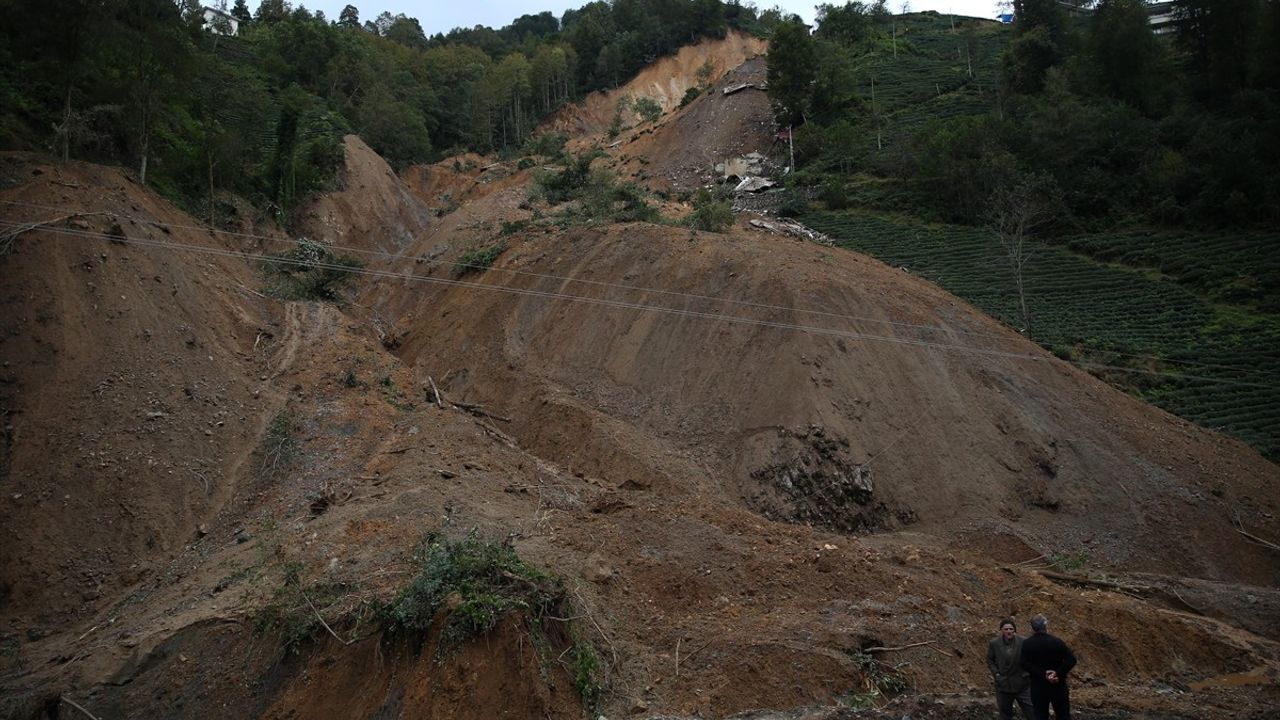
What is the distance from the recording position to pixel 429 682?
8320mm

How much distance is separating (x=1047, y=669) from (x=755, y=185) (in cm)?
3808

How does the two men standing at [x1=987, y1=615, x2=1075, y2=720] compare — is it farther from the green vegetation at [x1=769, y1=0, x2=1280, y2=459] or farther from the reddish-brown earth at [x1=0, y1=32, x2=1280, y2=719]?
the green vegetation at [x1=769, y1=0, x2=1280, y2=459]

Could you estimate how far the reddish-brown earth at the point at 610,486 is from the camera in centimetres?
930

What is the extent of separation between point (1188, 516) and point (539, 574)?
40.8 feet

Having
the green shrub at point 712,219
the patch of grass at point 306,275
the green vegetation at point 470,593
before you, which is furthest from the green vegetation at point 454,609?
the green shrub at point 712,219

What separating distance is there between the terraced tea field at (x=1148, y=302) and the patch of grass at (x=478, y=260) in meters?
16.1

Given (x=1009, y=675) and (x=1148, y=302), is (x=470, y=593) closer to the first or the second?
(x=1009, y=675)

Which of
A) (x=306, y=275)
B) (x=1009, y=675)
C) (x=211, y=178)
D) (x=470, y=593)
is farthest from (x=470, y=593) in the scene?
(x=211, y=178)

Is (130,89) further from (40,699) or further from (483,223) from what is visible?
(40,699)

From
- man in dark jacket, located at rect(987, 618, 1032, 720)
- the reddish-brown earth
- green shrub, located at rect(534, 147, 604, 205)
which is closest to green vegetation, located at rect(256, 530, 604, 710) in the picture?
the reddish-brown earth

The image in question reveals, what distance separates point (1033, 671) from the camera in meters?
7.39

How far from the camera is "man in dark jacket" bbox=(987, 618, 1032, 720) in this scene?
755 centimetres

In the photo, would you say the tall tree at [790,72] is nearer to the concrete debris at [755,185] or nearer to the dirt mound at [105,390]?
the concrete debris at [755,185]

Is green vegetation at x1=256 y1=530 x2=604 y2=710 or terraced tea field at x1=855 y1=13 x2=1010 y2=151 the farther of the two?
terraced tea field at x1=855 y1=13 x2=1010 y2=151
